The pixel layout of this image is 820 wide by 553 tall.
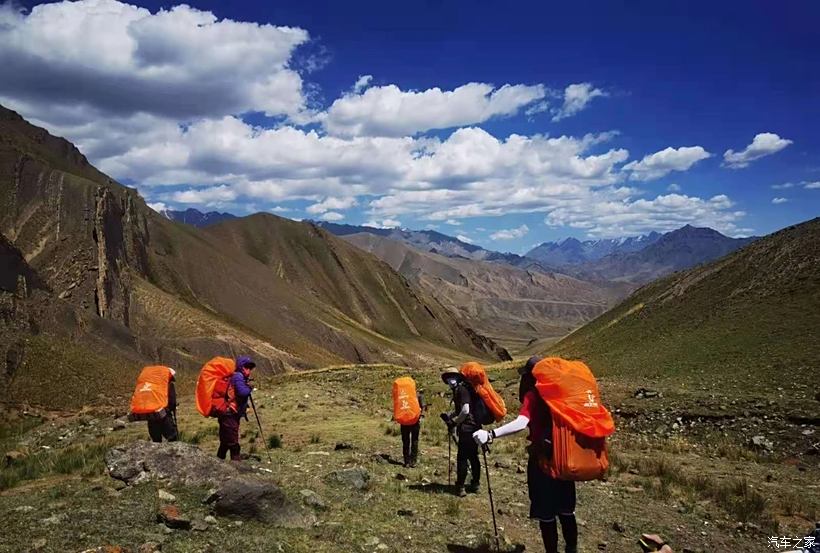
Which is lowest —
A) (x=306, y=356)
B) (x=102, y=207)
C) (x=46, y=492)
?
(x=306, y=356)

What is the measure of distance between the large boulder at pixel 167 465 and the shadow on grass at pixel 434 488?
3.69 metres

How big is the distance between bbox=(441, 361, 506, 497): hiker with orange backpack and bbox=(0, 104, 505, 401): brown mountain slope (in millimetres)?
28466

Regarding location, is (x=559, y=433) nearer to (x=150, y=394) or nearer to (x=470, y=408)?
(x=470, y=408)

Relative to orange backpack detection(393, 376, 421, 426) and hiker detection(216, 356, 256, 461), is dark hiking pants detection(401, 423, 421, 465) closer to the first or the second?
orange backpack detection(393, 376, 421, 426)

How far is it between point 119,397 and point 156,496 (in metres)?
28.9

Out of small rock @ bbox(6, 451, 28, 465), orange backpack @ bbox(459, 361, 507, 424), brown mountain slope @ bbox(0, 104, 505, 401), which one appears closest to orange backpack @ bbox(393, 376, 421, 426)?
orange backpack @ bbox(459, 361, 507, 424)

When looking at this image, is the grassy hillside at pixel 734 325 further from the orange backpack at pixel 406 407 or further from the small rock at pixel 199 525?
the small rock at pixel 199 525

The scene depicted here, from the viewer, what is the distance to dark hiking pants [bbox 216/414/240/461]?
12.2m

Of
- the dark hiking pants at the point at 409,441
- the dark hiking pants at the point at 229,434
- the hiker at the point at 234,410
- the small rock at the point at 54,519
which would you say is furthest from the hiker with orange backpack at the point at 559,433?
the dark hiking pants at the point at 229,434

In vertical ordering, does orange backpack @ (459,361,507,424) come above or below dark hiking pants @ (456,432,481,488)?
above

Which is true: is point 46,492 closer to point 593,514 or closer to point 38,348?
point 593,514

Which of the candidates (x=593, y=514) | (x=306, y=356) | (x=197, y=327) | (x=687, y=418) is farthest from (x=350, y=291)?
(x=593, y=514)

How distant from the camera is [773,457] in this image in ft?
51.4

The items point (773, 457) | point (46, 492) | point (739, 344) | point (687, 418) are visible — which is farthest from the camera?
point (739, 344)
